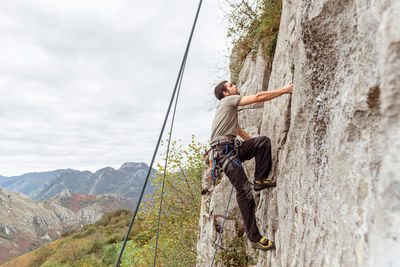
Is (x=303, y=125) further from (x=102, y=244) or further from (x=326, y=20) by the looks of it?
(x=102, y=244)

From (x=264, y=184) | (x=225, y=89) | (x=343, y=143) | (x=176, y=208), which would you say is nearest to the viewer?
(x=343, y=143)

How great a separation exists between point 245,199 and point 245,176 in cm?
37

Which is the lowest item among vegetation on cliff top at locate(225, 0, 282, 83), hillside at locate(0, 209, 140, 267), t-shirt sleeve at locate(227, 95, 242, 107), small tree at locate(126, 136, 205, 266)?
hillside at locate(0, 209, 140, 267)

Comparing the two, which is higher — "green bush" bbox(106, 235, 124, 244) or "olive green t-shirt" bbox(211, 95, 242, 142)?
"olive green t-shirt" bbox(211, 95, 242, 142)

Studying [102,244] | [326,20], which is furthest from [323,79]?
[102,244]

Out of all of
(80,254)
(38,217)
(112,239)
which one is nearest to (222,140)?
(80,254)

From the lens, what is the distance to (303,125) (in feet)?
8.89

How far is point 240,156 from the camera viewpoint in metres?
4.03

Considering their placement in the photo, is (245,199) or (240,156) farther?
(240,156)

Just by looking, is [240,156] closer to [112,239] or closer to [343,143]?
[343,143]

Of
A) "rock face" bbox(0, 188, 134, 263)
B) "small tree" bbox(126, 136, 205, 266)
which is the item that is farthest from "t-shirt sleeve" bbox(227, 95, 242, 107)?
"rock face" bbox(0, 188, 134, 263)

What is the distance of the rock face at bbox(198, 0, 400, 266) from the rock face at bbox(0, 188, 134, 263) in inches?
3446

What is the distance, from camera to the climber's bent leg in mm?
3770

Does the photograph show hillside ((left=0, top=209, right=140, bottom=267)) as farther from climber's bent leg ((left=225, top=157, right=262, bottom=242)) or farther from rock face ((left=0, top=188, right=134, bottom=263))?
rock face ((left=0, top=188, right=134, bottom=263))
